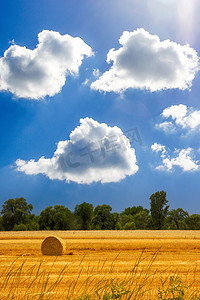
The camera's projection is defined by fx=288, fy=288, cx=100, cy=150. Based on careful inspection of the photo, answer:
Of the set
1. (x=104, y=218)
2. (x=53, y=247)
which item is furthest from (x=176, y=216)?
(x=53, y=247)

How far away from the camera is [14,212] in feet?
238

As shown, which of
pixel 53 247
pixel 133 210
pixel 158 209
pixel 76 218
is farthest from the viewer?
pixel 133 210

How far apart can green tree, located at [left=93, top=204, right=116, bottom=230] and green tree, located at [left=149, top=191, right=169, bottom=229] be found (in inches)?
570

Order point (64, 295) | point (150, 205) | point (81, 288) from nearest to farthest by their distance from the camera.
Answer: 1. point (64, 295)
2. point (81, 288)
3. point (150, 205)

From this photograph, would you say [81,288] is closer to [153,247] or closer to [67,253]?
[67,253]

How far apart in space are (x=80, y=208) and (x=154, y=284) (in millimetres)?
66412

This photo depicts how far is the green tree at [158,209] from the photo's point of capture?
202 ft

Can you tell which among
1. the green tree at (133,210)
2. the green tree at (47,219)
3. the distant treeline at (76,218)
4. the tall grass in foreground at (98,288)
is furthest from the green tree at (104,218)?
the tall grass in foreground at (98,288)

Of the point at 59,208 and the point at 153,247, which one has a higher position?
the point at 59,208

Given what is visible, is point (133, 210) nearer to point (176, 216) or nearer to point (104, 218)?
point (176, 216)

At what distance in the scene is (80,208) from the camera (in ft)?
243

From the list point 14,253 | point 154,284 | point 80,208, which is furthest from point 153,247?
point 80,208

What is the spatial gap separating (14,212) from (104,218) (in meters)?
23.0

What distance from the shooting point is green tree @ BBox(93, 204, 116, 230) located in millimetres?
73375
